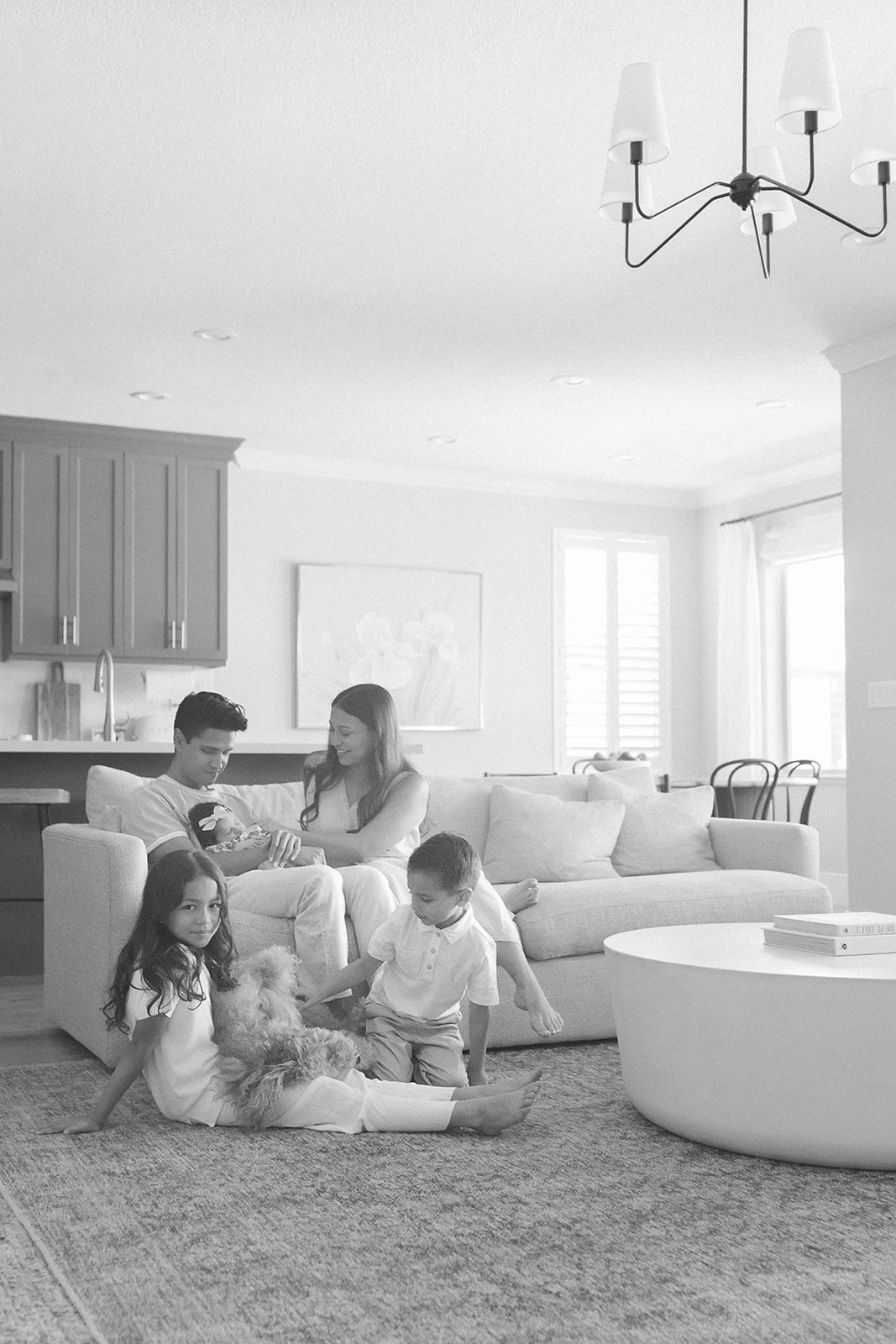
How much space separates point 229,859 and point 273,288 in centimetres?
235

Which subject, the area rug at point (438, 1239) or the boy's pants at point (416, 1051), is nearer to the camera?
the area rug at point (438, 1239)

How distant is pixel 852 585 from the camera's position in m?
5.48

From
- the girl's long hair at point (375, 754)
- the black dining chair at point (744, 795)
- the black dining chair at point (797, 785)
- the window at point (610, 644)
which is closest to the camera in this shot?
the girl's long hair at point (375, 754)

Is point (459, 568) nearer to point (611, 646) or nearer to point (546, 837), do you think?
point (611, 646)

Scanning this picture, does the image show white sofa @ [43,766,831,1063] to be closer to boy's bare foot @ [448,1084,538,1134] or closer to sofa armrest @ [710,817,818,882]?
sofa armrest @ [710,817,818,882]

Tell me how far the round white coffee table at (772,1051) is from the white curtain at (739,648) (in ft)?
17.9

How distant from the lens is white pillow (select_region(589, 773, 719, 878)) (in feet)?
13.9

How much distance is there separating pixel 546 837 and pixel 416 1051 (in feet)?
4.20

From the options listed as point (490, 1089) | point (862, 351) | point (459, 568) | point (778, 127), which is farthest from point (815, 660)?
point (490, 1089)

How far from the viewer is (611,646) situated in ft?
26.8

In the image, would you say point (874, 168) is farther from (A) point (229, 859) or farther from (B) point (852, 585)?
(B) point (852, 585)

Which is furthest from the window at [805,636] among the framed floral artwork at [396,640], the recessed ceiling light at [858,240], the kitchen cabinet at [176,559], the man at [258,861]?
the man at [258,861]

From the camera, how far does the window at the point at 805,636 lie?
7.52 m

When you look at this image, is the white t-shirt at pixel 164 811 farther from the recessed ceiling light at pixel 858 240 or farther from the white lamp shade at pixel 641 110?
the recessed ceiling light at pixel 858 240
